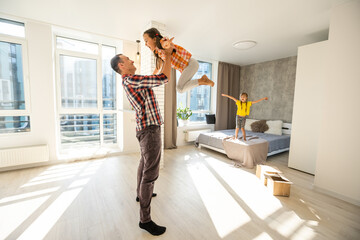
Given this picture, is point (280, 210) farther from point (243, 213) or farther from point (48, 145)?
point (48, 145)

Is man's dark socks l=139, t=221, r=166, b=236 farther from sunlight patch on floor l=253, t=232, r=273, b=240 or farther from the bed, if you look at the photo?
the bed

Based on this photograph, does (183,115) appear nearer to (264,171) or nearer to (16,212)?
(264,171)

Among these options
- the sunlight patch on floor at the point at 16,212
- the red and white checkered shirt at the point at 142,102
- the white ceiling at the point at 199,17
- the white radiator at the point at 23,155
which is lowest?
the sunlight patch on floor at the point at 16,212

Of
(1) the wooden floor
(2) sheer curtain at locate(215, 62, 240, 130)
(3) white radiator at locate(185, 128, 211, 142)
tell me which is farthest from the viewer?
(2) sheer curtain at locate(215, 62, 240, 130)

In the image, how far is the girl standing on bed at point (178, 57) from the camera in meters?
1.24

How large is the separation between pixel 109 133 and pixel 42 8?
2.55m

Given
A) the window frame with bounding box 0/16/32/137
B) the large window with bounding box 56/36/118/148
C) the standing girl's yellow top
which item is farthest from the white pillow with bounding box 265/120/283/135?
the window frame with bounding box 0/16/32/137

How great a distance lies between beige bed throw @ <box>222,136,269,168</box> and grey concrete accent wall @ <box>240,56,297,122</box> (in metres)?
1.73

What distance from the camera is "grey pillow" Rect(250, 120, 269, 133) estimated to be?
14.7 ft

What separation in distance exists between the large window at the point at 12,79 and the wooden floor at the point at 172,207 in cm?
90

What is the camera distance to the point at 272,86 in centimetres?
471

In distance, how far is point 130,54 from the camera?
142 inches

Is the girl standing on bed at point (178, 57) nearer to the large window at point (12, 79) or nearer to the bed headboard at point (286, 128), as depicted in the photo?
the large window at point (12, 79)

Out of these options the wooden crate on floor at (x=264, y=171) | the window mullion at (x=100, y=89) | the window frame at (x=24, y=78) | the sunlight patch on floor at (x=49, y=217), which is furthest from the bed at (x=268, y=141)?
the window frame at (x=24, y=78)
